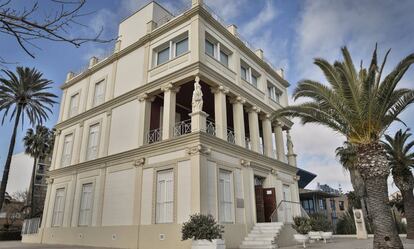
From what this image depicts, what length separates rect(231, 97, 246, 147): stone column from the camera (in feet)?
54.9

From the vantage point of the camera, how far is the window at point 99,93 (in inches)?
813

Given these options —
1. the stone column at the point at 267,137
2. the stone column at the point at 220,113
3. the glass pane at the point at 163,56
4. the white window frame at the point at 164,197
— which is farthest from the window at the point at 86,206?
the stone column at the point at 267,137

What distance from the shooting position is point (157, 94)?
17594 mm

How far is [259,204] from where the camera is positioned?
1719 centimetres

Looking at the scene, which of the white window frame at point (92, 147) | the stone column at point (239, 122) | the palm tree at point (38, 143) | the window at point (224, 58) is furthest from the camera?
the palm tree at point (38, 143)

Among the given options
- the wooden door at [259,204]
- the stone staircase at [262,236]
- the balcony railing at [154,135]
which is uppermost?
the balcony railing at [154,135]

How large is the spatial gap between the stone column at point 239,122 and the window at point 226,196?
7.49ft

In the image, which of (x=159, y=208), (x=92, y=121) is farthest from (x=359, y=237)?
(x=92, y=121)

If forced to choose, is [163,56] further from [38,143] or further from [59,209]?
[38,143]

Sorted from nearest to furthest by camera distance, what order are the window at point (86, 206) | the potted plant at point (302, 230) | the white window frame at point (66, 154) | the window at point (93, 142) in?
the potted plant at point (302, 230)
the window at point (86, 206)
the window at point (93, 142)
the white window frame at point (66, 154)

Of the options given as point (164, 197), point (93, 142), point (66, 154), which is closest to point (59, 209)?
point (66, 154)

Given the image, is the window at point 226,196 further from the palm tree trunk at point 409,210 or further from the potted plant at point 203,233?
the palm tree trunk at point 409,210

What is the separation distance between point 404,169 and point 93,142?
2057 centimetres

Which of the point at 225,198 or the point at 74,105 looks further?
the point at 74,105
